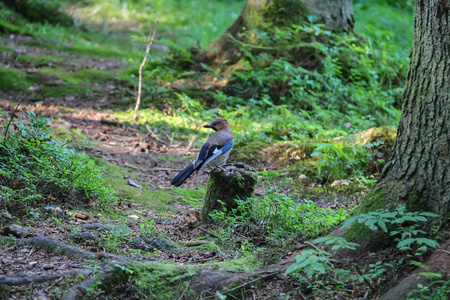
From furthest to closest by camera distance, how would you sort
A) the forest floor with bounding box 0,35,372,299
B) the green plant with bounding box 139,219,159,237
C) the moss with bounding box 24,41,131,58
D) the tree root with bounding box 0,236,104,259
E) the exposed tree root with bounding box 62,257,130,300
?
the moss with bounding box 24,41,131,58 → the green plant with bounding box 139,219,159,237 → the tree root with bounding box 0,236,104,259 → the forest floor with bounding box 0,35,372,299 → the exposed tree root with bounding box 62,257,130,300

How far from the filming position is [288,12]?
1095 cm

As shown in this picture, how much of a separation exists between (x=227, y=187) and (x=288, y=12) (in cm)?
730

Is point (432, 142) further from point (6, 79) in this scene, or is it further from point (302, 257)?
point (6, 79)

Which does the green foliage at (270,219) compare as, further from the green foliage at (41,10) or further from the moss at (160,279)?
the green foliage at (41,10)

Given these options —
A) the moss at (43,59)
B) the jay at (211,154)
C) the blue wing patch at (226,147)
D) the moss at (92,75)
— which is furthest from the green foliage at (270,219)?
the moss at (43,59)

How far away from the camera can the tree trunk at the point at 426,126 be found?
3133mm

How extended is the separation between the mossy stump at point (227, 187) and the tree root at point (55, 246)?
5.13 feet

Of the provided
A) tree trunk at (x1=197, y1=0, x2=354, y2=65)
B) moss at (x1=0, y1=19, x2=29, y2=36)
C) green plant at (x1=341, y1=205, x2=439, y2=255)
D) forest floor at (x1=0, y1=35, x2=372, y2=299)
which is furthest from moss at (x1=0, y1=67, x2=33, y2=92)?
green plant at (x1=341, y1=205, x2=439, y2=255)

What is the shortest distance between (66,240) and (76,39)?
36.6 ft

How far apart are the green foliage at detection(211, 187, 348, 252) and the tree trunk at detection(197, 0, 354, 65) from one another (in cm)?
678

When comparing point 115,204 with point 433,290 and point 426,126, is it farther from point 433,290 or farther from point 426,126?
point 433,290

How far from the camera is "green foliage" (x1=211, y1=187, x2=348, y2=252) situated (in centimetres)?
412

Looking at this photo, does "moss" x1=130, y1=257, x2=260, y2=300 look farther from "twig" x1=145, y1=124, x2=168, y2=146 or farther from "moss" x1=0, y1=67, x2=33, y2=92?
"moss" x1=0, y1=67, x2=33, y2=92


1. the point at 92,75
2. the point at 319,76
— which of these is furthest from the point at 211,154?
the point at 92,75
